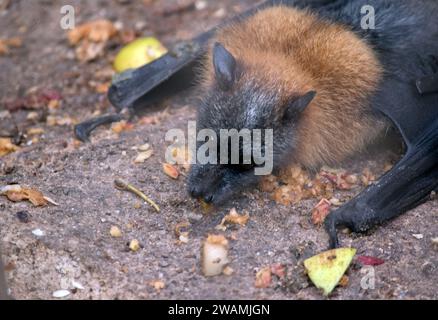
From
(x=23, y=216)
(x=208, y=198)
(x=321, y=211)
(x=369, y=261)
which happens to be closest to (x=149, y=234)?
(x=208, y=198)

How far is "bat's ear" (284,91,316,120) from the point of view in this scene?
14.5 feet

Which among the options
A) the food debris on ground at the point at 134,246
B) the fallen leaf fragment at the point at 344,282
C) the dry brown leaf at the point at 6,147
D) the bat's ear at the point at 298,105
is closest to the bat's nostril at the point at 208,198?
the food debris on ground at the point at 134,246

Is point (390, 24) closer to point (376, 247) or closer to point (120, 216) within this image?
point (376, 247)

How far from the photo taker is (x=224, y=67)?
4516mm

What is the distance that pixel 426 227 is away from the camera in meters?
4.45

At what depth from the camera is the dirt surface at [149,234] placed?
3.96 meters

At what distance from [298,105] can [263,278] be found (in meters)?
1.11

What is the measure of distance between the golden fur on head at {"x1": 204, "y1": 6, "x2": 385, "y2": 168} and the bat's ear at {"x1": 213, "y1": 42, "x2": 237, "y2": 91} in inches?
4.8

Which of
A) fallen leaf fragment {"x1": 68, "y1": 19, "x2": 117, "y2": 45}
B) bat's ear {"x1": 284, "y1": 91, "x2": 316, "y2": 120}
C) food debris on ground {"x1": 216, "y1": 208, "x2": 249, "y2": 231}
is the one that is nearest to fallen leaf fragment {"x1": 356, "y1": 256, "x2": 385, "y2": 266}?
food debris on ground {"x1": 216, "y1": 208, "x2": 249, "y2": 231}

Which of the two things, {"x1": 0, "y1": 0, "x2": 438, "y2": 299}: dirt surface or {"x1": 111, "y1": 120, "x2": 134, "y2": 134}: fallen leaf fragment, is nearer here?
{"x1": 0, "y1": 0, "x2": 438, "y2": 299}: dirt surface

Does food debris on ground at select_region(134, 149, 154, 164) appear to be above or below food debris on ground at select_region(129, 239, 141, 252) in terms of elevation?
above

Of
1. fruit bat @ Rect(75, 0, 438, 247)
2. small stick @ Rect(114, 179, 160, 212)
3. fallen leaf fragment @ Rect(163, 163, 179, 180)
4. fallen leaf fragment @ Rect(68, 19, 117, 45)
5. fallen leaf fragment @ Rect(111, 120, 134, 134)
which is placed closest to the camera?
fruit bat @ Rect(75, 0, 438, 247)

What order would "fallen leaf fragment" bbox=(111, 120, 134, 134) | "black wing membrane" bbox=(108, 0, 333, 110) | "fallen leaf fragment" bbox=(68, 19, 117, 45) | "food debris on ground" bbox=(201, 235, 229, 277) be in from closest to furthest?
"food debris on ground" bbox=(201, 235, 229, 277)
"fallen leaf fragment" bbox=(111, 120, 134, 134)
"black wing membrane" bbox=(108, 0, 333, 110)
"fallen leaf fragment" bbox=(68, 19, 117, 45)

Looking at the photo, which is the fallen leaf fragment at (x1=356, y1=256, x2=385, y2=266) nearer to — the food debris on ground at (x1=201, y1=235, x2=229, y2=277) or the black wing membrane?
the food debris on ground at (x1=201, y1=235, x2=229, y2=277)
